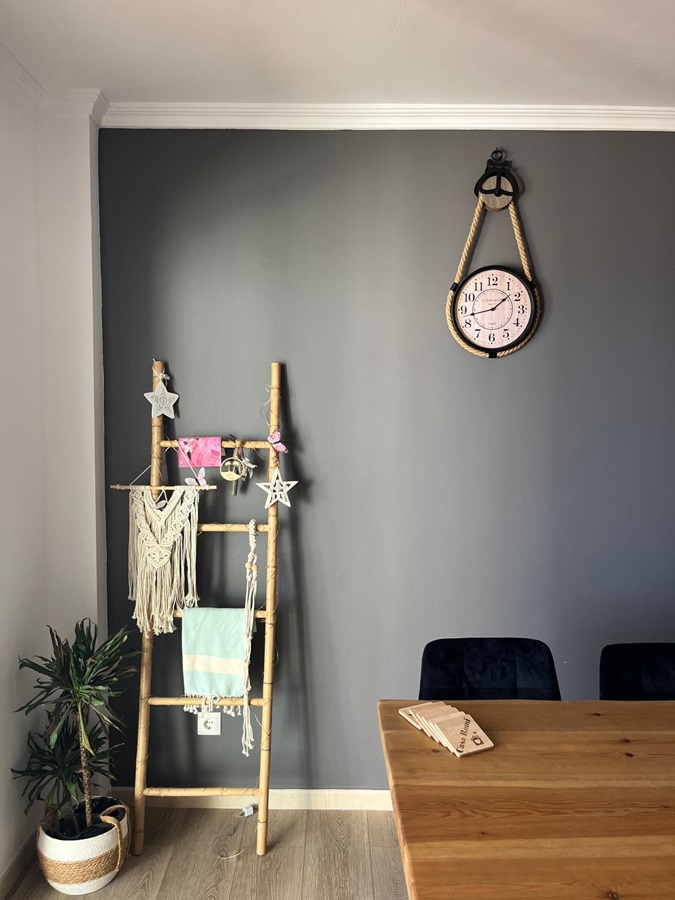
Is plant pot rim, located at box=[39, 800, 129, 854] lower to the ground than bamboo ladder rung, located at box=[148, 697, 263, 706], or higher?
lower

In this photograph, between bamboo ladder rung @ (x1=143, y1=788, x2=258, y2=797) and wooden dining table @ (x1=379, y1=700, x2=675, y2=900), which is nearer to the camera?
wooden dining table @ (x1=379, y1=700, x2=675, y2=900)

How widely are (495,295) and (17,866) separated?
2.42 meters

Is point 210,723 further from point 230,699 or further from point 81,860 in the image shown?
point 81,860

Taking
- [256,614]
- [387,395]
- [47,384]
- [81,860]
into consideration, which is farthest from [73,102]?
[81,860]

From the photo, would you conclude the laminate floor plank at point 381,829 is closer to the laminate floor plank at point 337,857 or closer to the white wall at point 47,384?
the laminate floor plank at point 337,857

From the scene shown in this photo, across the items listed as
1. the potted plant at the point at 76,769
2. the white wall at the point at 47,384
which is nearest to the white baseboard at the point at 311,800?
the potted plant at the point at 76,769

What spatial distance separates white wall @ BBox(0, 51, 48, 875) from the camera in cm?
225

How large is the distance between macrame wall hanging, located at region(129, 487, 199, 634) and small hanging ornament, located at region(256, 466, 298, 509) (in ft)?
0.82

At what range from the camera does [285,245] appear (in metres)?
2.63

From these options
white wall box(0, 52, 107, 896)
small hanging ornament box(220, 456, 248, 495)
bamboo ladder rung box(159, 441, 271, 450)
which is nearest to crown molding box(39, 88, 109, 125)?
white wall box(0, 52, 107, 896)

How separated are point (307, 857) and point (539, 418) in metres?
1.68

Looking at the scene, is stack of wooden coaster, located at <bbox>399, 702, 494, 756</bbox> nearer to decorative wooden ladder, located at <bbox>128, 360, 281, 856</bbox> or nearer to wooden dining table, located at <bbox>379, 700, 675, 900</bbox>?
wooden dining table, located at <bbox>379, 700, 675, 900</bbox>

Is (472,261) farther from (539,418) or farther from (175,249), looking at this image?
(175,249)

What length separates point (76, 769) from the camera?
231 centimetres
